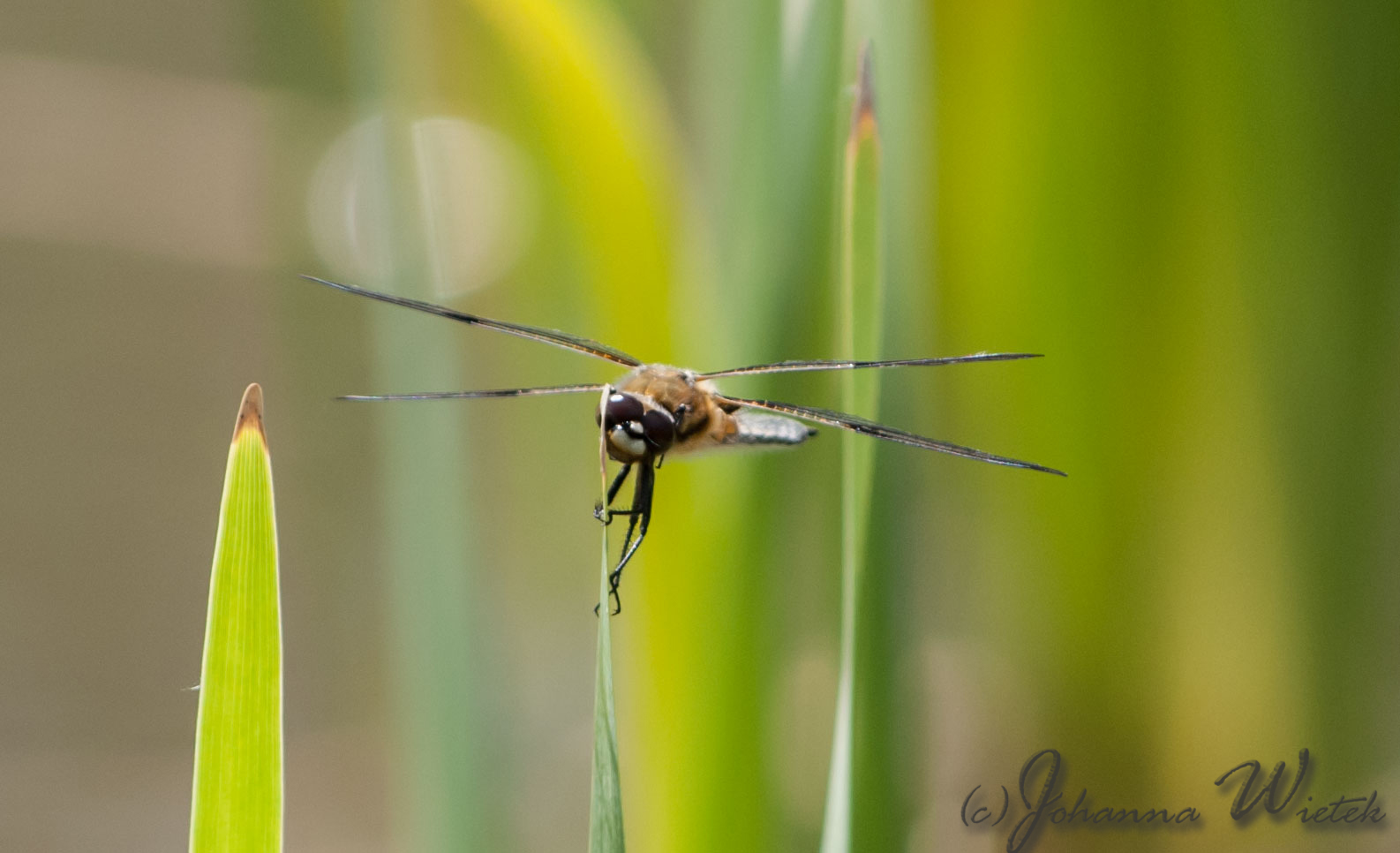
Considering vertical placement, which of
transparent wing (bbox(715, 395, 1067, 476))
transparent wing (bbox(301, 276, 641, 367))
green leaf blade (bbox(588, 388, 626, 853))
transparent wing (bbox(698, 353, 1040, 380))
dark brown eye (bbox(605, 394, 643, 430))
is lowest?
green leaf blade (bbox(588, 388, 626, 853))

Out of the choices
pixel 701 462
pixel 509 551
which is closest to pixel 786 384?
pixel 701 462

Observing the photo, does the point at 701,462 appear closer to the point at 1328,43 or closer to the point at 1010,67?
the point at 1010,67

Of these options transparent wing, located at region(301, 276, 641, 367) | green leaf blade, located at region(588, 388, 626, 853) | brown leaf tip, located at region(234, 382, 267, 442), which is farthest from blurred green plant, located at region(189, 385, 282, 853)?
transparent wing, located at region(301, 276, 641, 367)

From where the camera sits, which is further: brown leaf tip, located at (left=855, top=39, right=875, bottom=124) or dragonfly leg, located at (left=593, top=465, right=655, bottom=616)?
dragonfly leg, located at (left=593, top=465, right=655, bottom=616)

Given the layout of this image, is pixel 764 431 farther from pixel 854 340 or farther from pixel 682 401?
pixel 854 340
